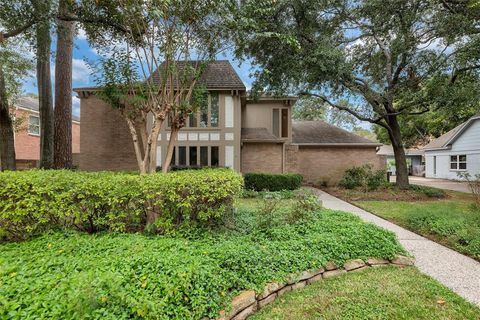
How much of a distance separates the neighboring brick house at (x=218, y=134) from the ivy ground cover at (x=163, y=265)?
28.2ft

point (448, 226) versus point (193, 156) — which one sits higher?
point (193, 156)

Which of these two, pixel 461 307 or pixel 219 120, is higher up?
pixel 219 120

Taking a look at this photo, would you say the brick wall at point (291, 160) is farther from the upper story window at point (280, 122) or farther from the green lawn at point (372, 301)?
the green lawn at point (372, 301)

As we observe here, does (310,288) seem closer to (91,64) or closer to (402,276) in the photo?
(402,276)

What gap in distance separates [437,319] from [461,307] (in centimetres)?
54

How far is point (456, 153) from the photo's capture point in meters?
21.4

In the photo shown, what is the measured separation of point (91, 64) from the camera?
6594 mm

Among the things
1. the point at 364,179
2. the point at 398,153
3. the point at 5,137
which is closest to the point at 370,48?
the point at 398,153

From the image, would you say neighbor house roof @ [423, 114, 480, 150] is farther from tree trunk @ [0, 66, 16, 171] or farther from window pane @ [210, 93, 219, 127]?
tree trunk @ [0, 66, 16, 171]

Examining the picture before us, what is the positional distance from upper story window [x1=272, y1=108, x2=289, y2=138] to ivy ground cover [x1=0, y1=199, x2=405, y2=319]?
451 inches

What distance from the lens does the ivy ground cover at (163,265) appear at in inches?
87.7

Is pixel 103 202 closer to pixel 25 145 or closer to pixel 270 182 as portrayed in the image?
pixel 270 182

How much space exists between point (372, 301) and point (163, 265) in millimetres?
2642

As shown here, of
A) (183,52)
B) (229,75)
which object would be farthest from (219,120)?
(183,52)
